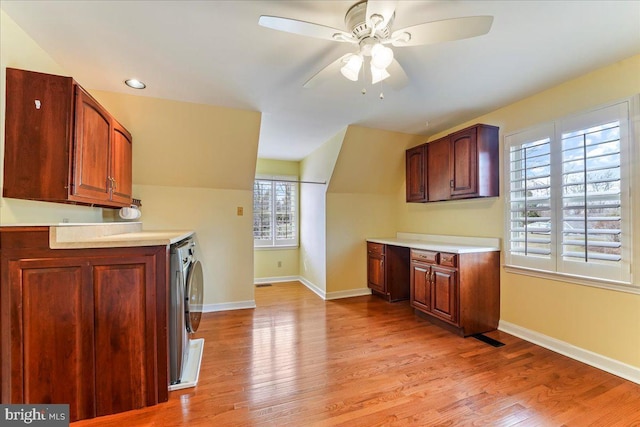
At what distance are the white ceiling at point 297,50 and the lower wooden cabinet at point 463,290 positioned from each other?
5.58 ft

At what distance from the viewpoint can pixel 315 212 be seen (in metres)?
4.65

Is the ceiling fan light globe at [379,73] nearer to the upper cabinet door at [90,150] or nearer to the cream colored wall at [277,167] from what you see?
the upper cabinet door at [90,150]

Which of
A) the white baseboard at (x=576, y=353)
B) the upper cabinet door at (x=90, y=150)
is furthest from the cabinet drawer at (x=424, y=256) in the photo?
the upper cabinet door at (x=90, y=150)

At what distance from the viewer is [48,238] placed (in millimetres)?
1559

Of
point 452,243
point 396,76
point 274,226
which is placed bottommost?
point 452,243

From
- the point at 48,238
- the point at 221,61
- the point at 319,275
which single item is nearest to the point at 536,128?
the point at 221,61

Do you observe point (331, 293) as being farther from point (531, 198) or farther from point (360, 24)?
point (360, 24)

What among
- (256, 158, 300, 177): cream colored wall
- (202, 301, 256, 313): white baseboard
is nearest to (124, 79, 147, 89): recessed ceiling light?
(202, 301, 256, 313): white baseboard

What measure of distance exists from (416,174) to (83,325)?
3.85m

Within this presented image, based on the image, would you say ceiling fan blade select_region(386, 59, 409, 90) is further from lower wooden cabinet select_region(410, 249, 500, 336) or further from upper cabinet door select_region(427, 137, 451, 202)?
lower wooden cabinet select_region(410, 249, 500, 336)

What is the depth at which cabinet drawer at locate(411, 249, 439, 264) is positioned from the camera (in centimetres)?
309

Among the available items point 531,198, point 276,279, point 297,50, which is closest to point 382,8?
point 297,50

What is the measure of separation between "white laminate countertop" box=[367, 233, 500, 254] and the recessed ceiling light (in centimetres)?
333

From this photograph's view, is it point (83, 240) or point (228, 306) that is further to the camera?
point (228, 306)
